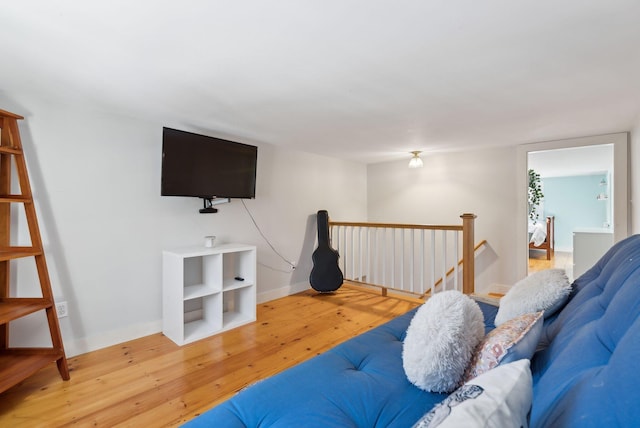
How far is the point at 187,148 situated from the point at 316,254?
193 centimetres

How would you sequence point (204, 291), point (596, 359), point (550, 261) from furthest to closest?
point (550, 261) < point (204, 291) < point (596, 359)

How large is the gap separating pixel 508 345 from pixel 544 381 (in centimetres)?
13

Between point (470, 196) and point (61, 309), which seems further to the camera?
point (470, 196)

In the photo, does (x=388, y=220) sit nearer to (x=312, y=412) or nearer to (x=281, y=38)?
(x=281, y=38)

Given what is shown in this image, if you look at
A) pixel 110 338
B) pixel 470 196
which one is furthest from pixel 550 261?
pixel 110 338

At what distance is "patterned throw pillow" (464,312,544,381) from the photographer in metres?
0.84

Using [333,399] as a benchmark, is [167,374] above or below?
below

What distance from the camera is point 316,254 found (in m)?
3.68

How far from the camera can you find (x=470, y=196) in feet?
12.6

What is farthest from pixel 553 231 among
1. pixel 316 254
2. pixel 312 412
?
pixel 312 412

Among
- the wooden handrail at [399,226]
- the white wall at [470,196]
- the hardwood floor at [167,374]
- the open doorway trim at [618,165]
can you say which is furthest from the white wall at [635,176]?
the hardwood floor at [167,374]

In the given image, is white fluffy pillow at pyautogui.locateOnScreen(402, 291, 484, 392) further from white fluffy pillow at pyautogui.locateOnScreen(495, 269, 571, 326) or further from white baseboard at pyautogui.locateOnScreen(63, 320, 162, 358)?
white baseboard at pyautogui.locateOnScreen(63, 320, 162, 358)

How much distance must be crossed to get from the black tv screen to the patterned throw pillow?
93.5 inches

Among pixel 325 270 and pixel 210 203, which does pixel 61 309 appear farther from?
pixel 325 270
